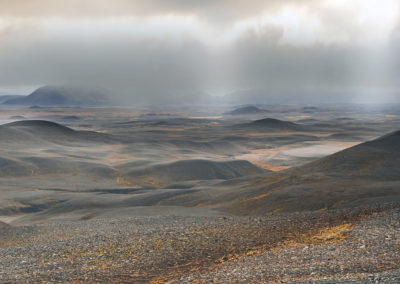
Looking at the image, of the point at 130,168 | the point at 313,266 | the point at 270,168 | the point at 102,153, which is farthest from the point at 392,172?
the point at 102,153

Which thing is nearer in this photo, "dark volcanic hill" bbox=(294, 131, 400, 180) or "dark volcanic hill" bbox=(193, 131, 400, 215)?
"dark volcanic hill" bbox=(193, 131, 400, 215)

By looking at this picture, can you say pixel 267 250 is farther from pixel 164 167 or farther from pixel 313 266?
pixel 164 167

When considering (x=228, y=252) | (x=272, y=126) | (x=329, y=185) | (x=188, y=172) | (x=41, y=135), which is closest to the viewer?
(x=228, y=252)

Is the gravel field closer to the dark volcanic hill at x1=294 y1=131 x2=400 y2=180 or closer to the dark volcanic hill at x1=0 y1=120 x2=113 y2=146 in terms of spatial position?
the dark volcanic hill at x1=294 y1=131 x2=400 y2=180

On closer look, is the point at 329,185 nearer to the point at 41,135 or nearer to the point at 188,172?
the point at 188,172

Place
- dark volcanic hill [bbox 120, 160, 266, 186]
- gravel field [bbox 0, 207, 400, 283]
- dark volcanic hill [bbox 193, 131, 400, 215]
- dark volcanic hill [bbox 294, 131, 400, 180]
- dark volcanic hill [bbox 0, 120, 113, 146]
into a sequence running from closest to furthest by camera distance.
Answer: gravel field [bbox 0, 207, 400, 283], dark volcanic hill [bbox 193, 131, 400, 215], dark volcanic hill [bbox 294, 131, 400, 180], dark volcanic hill [bbox 120, 160, 266, 186], dark volcanic hill [bbox 0, 120, 113, 146]

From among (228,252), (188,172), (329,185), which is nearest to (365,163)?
(329,185)

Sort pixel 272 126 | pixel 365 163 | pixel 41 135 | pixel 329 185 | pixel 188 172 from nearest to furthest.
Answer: pixel 329 185, pixel 365 163, pixel 188 172, pixel 41 135, pixel 272 126

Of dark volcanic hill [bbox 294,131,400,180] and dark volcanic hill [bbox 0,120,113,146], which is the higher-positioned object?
dark volcanic hill [bbox 0,120,113,146]

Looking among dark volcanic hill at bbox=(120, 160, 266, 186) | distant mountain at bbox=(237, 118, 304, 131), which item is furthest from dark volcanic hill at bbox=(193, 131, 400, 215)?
distant mountain at bbox=(237, 118, 304, 131)

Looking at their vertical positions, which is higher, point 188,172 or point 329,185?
point 329,185
